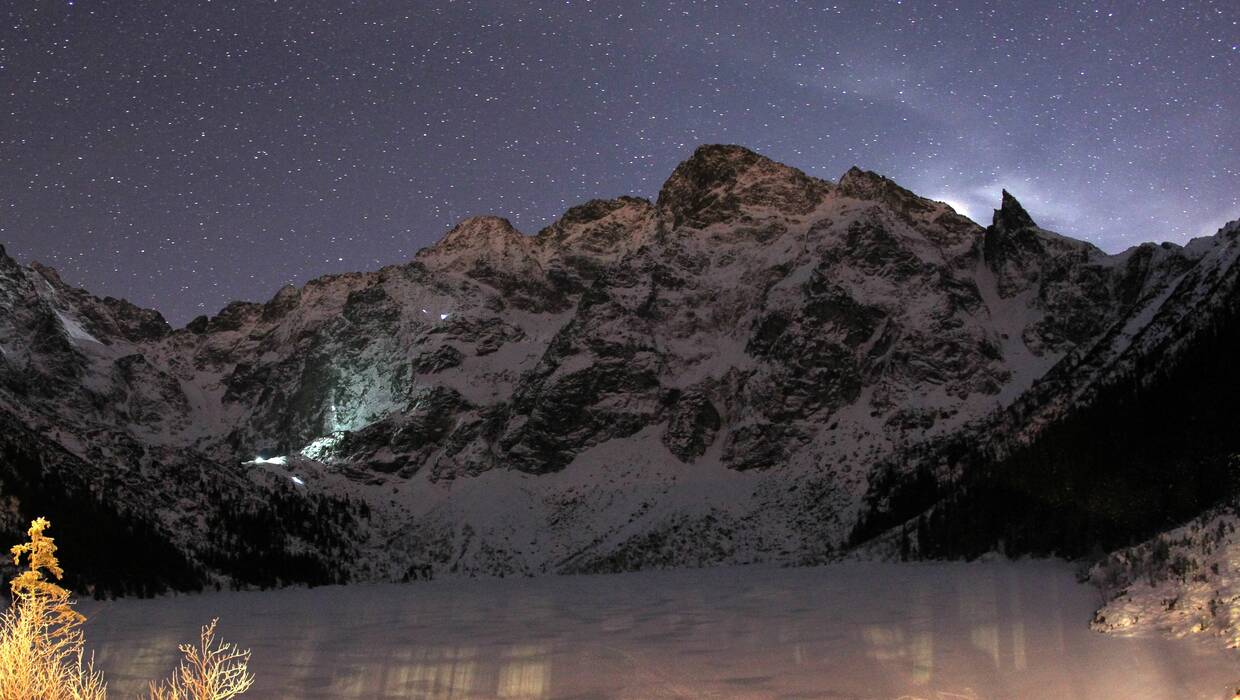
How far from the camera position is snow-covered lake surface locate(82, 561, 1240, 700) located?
12125 millimetres

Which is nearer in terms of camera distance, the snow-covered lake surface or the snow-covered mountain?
the snow-covered lake surface

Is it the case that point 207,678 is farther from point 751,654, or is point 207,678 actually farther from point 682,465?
point 682,465

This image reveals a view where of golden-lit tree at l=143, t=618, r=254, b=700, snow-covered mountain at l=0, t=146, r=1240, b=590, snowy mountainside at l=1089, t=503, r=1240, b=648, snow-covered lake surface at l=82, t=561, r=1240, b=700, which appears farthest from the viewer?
snow-covered mountain at l=0, t=146, r=1240, b=590

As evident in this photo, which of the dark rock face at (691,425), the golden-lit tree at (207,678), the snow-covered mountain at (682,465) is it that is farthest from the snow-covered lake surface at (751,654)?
the dark rock face at (691,425)

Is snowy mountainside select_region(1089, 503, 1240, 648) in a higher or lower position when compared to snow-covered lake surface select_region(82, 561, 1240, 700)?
higher

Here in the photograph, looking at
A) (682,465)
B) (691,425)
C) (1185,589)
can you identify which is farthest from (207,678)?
(691,425)

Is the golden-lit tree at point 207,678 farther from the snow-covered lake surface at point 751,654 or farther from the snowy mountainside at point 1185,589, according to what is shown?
the snowy mountainside at point 1185,589

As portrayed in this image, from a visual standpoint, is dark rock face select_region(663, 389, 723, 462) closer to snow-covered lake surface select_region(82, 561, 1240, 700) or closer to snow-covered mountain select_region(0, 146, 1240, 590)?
snow-covered mountain select_region(0, 146, 1240, 590)

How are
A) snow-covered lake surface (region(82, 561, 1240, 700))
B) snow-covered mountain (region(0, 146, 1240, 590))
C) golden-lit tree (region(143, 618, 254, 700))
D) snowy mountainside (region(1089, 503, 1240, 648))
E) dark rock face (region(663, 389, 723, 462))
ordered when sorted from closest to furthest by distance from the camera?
1. golden-lit tree (region(143, 618, 254, 700))
2. snow-covered lake surface (region(82, 561, 1240, 700))
3. snowy mountainside (region(1089, 503, 1240, 648))
4. snow-covered mountain (region(0, 146, 1240, 590))
5. dark rock face (region(663, 389, 723, 462))

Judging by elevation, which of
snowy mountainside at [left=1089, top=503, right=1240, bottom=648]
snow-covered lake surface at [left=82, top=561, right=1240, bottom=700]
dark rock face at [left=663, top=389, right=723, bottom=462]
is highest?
dark rock face at [left=663, top=389, right=723, bottom=462]

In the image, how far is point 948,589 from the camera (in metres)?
30.4

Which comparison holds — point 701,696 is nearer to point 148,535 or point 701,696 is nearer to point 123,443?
point 148,535

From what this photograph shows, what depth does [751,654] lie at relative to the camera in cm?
1614

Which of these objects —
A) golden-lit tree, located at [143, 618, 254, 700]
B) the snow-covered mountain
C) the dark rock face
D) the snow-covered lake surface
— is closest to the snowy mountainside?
the snow-covered lake surface
